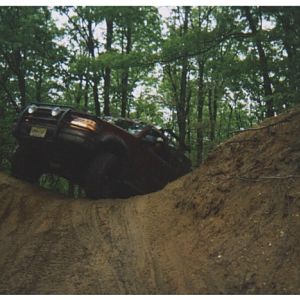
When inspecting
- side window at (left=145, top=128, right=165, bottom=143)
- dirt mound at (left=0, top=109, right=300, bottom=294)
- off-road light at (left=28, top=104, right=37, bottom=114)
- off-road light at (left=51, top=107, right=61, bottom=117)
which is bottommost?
dirt mound at (left=0, top=109, right=300, bottom=294)

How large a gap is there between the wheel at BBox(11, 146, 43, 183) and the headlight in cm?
126

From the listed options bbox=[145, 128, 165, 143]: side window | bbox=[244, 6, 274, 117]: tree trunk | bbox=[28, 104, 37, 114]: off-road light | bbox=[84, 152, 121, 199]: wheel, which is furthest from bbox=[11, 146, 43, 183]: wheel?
bbox=[244, 6, 274, 117]: tree trunk

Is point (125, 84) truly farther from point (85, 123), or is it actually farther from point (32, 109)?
point (85, 123)

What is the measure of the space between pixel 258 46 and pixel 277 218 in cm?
672

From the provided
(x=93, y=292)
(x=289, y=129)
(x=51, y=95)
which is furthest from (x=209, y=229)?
(x=51, y=95)

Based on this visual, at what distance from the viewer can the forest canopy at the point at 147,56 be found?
8.50 metres

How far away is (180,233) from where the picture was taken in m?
5.43

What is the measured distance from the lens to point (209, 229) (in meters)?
5.20

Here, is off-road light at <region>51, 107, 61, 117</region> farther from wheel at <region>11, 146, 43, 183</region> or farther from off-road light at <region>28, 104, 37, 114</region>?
wheel at <region>11, 146, 43, 183</region>

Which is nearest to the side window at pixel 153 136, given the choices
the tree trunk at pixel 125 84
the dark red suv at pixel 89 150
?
the dark red suv at pixel 89 150

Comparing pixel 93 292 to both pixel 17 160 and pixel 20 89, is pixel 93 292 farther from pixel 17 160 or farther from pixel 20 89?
pixel 20 89

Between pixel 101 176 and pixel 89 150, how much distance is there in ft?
1.85

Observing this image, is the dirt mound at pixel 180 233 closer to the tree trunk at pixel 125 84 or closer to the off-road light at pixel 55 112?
the off-road light at pixel 55 112

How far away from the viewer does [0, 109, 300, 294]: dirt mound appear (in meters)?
4.13
